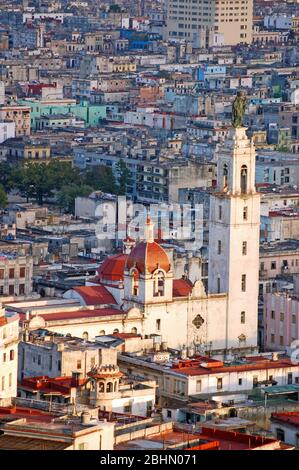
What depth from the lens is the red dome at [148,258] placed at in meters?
67.9

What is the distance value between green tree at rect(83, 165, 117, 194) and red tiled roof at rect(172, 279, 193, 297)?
30.9 m

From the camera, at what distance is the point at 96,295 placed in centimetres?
7000

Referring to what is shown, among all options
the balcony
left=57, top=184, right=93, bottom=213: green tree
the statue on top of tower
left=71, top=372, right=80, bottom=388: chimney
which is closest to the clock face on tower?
the statue on top of tower

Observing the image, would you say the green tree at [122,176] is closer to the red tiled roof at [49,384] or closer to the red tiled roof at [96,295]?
the red tiled roof at [96,295]

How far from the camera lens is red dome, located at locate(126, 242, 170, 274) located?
67.9 metres

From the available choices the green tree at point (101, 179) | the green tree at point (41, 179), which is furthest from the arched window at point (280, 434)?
the green tree at point (101, 179)

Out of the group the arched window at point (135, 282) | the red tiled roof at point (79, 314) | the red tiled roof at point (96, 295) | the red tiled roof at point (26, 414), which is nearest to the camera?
the red tiled roof at point (26, 414)

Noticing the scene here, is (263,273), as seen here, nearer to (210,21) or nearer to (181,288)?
(181,288)

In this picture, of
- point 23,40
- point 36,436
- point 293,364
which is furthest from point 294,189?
point 23,40

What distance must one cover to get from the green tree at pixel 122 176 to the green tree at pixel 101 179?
0.74 ft

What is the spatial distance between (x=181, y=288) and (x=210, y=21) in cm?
11332

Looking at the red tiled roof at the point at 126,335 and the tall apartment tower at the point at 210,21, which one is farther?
the tall apartment tower at the point at 210,21

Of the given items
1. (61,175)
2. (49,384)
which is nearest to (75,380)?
(49,384)

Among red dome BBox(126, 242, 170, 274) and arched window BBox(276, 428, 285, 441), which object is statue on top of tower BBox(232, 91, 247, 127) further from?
arched window BBox(276, 428, 285, 441)
